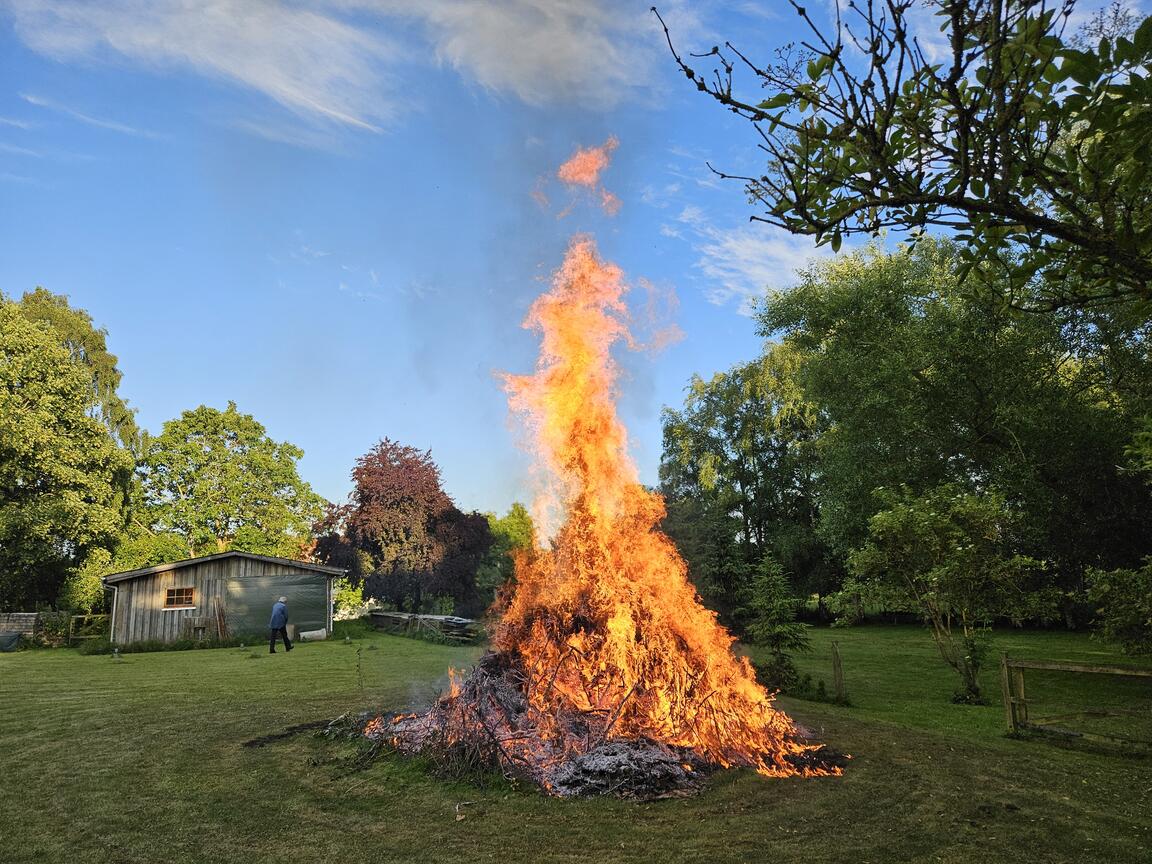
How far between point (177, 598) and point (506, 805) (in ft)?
85.9

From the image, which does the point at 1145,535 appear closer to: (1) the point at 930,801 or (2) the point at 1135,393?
(2) the point at 1135,393

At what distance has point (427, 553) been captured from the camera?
38938 millimetres

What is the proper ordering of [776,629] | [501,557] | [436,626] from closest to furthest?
[776,629], [436,626], [501,557]

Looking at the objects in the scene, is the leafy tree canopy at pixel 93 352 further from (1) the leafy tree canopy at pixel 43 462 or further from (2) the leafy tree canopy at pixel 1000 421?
(2) the leafy tree canopy at pixel 1000 421

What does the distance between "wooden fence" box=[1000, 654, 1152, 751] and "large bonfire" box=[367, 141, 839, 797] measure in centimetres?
389

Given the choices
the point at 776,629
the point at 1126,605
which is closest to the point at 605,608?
the point at 776,629

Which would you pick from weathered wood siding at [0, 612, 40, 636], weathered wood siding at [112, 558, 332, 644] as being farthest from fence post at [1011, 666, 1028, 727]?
weathered wood siding at [0, 612, 40, 636]

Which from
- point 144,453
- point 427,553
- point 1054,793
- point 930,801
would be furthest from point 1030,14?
point 144,453

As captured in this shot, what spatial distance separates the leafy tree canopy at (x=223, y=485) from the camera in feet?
135

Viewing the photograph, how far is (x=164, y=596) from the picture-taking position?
27.7 meters

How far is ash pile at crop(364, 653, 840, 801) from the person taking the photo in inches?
306

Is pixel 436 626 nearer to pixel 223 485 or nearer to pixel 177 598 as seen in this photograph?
pixel 177 598

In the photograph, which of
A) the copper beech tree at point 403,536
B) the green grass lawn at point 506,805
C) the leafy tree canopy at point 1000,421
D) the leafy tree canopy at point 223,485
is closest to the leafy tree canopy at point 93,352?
the leafy tree canopy at point 223,485

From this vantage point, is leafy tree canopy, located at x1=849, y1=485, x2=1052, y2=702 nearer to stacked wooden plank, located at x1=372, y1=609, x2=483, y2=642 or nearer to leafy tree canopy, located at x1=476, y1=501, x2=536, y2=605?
leafy tree canopy, located at x1=476, y1=501, x2=536, y2=605
